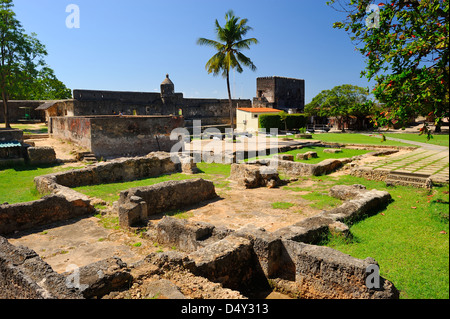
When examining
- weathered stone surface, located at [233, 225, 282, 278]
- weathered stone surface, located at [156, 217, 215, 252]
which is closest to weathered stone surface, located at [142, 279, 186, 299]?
weathered stone surface, located at [233, 225, 282, 278]

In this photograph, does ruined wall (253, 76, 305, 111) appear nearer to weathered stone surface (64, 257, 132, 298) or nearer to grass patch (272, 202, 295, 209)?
grass patch (272, 202, 295, 209)

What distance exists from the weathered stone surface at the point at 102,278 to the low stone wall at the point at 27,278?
0.25 metres

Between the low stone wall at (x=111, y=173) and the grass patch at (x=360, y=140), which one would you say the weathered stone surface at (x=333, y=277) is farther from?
the grass patch at (x=360, y=140)

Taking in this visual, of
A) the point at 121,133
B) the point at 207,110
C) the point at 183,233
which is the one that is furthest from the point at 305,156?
the point at 207,110

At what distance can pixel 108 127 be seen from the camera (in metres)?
17.0

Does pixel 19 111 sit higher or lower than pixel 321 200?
higher

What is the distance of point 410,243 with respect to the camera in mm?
5215

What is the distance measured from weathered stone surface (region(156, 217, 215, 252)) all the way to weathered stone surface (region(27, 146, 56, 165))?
11419 mm

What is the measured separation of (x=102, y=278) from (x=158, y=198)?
15.7ft

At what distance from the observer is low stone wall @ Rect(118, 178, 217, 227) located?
23.7ft

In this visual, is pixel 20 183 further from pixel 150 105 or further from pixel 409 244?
pixel 150 105

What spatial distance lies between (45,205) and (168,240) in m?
3.70

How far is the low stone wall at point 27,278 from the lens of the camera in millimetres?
3377

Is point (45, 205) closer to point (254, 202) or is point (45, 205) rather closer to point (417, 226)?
point (254, 202)
